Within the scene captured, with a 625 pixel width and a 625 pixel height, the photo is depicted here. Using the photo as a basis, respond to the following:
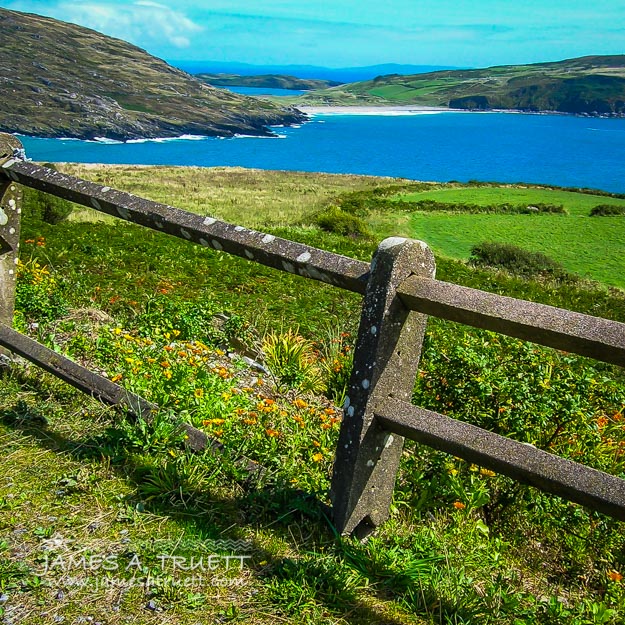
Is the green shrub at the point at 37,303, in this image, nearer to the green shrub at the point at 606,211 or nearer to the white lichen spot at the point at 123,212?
the white lichen spot at the point at 123,212

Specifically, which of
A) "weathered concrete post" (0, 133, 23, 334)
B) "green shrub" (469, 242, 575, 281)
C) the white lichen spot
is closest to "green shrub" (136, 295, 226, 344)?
"weathered concrete post" (0, 133, 23, 334)

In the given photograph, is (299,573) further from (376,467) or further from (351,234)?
(351,234)

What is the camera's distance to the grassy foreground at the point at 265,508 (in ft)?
8.21

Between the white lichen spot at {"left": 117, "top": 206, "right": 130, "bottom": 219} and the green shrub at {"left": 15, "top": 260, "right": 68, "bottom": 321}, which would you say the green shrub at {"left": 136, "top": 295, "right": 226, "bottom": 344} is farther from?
the white lichen spot at {"left": 117, "top": 206, "right": 130, "bottom": 219}

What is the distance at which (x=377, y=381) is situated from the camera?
2631 millimetres

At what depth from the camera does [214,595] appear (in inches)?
98.9

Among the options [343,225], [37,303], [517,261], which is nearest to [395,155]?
[343,225]

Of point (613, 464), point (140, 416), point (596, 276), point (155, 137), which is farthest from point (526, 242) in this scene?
point (155, 137)

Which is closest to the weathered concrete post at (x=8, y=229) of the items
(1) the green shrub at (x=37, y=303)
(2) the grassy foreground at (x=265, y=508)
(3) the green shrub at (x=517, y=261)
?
(2) the grassy foreground at (x=265, y=508)

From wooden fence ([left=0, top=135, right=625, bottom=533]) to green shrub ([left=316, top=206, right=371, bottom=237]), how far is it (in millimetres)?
21395

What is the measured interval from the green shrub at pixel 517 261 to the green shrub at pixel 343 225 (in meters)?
4.17

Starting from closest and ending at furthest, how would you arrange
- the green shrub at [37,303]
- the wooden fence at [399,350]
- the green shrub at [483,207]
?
the wooden fence at [399,350]
the green shrub at [37,303]
the green shrub at [483,207]

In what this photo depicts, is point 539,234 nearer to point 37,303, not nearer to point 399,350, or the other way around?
point 37,303

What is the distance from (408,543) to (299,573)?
0.61 m
